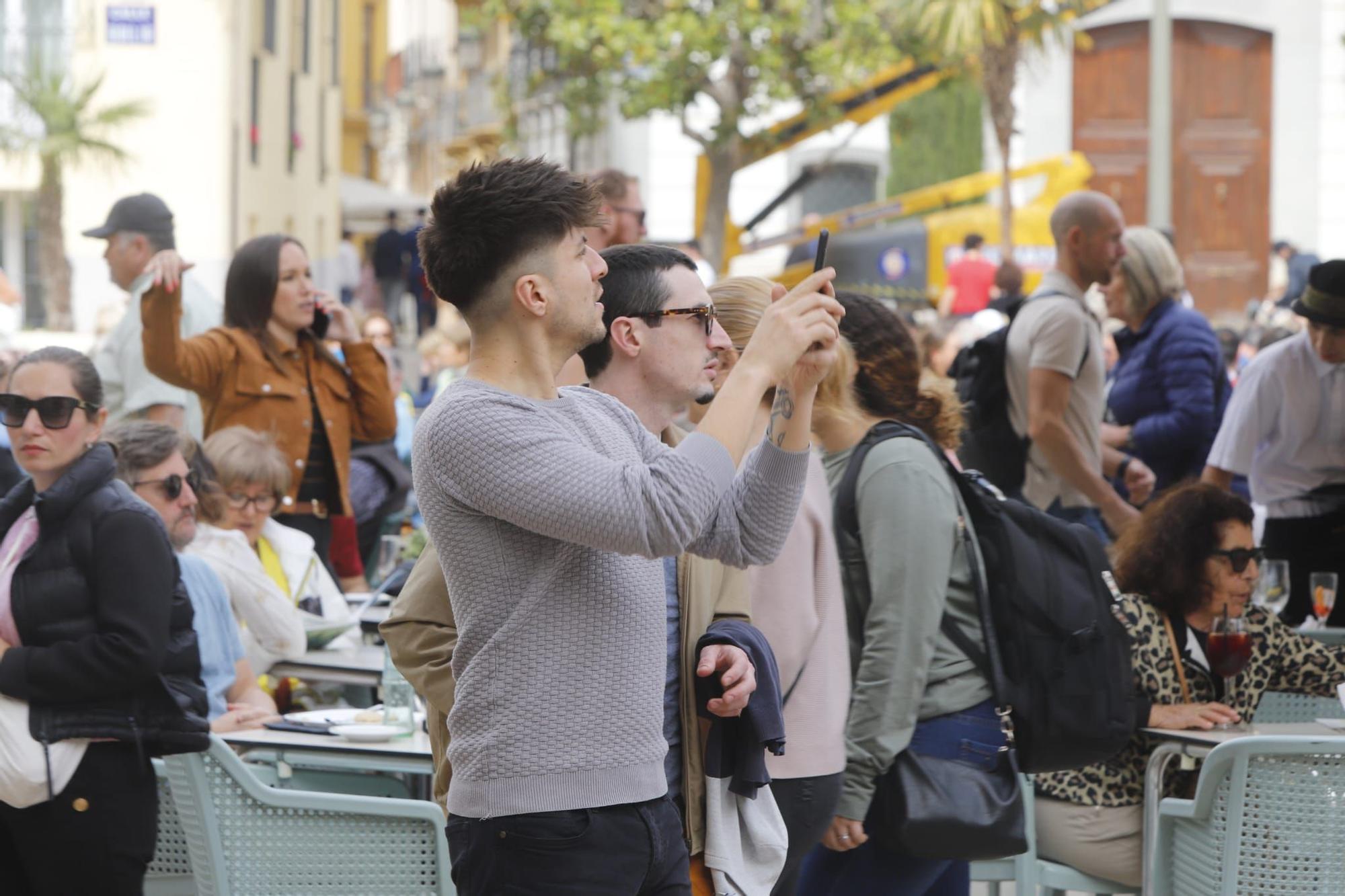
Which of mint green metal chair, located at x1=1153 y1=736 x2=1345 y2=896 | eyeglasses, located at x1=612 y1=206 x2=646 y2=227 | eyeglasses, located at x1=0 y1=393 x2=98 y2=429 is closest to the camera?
eyeglasses, located at x1=0 y1=393 x2=98 y2=429

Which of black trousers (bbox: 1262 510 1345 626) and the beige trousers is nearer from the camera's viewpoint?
the beige trousers

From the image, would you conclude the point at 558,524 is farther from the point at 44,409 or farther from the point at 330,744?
the point at 330,744

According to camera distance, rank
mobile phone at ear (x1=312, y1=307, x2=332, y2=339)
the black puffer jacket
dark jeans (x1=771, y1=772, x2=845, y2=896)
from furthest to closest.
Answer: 1. mobile phone at ear (x1=312, y1=307, x2=332, y2=339)
2. the black puffer jacket
3. dark jeans (x1=771, y1=772, x2=845, y2=896)

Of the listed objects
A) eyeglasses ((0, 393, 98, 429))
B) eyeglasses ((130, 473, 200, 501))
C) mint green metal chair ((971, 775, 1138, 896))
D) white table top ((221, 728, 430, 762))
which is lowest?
mint green metal chair ((971, 775, 1138, 896))

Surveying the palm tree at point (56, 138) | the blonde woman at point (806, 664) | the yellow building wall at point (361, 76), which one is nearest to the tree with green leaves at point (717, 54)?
the palm tree at point (56, 138)

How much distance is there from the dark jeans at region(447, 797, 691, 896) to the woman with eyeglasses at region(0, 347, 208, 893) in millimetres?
1792

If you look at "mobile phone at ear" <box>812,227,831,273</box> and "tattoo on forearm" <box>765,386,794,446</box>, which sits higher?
"mobile phone at ear" <box>812,227,831,273</box>

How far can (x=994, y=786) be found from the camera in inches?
173

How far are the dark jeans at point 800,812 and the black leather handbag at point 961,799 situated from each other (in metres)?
0.26

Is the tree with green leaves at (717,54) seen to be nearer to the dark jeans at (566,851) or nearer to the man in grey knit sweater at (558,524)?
the man in grey knit sweater at (558,524)

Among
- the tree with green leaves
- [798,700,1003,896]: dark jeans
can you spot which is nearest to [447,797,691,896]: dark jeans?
[798,700,1003,896]: dark jeans

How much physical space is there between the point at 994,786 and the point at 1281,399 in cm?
330

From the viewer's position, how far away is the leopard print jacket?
5418 mm

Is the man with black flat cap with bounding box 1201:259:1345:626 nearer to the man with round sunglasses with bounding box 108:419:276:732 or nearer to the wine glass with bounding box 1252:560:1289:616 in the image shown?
the wine glass with bounding box 1252:560:1289:616
